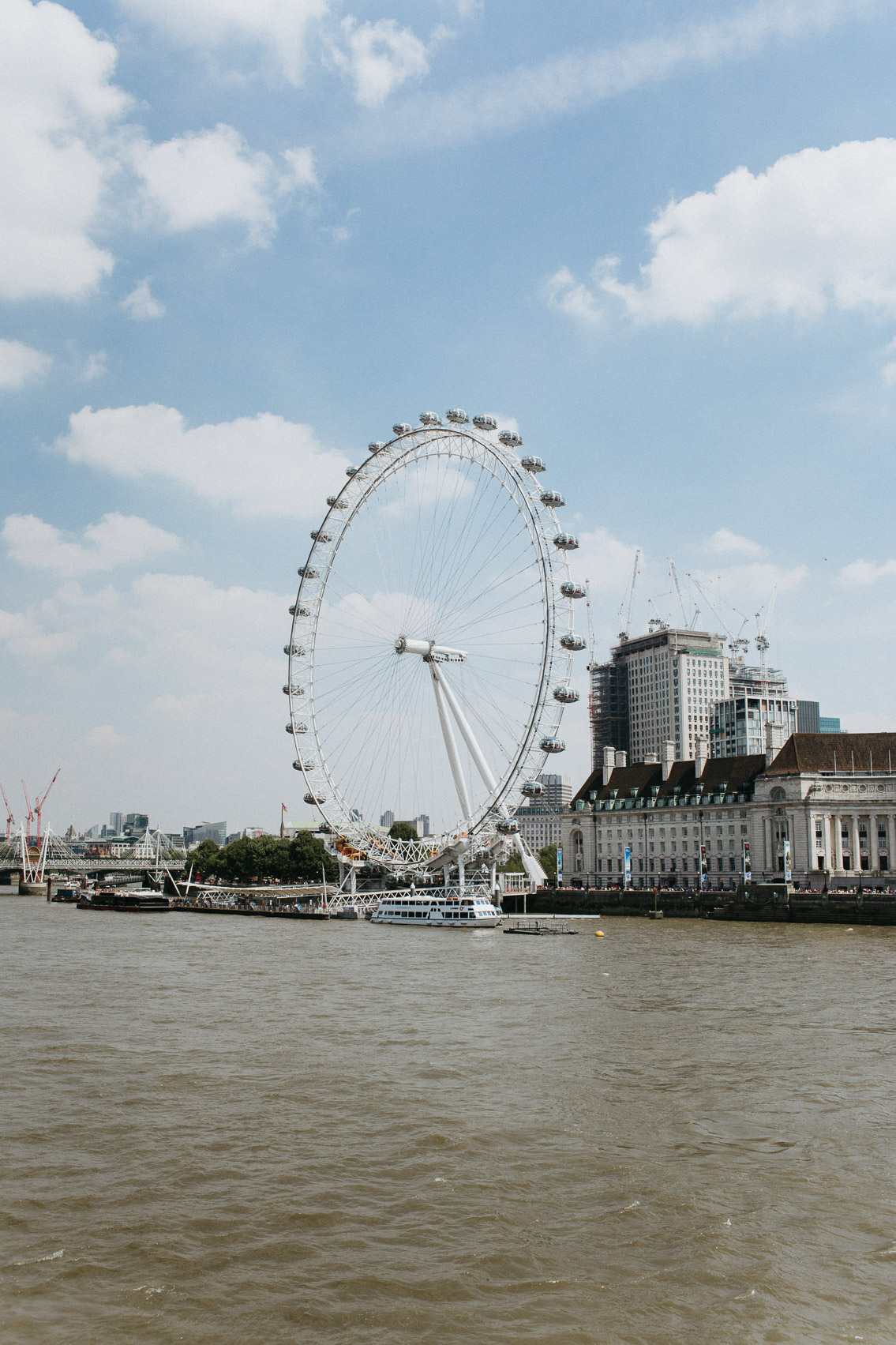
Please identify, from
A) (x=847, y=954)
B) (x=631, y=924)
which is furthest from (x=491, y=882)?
(x=847, y=954)

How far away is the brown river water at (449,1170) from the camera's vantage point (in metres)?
12.8

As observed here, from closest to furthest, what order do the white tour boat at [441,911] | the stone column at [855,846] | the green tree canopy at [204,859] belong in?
the white tour boat at [441,911] → the stone column at [855,846] → the green tree canopy at [204,859]

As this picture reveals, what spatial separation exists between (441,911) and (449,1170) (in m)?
70.7

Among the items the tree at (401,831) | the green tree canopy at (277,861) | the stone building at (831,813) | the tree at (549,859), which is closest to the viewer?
the stone building at (831,813)

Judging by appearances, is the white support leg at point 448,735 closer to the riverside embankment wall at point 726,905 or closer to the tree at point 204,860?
the riverside embankment wall at point 726,905

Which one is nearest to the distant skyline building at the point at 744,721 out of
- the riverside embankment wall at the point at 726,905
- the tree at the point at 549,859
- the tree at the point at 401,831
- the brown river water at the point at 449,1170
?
the tree at the point at 549,859

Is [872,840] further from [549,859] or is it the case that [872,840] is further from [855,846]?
[549,859]

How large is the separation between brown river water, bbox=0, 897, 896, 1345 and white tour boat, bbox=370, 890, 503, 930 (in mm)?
48045

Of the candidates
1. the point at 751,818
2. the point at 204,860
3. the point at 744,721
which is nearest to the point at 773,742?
the point at 751,818

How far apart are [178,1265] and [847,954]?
46824 mm

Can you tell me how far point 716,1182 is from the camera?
55.8 feet

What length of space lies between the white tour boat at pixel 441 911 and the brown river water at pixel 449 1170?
48.0 metres

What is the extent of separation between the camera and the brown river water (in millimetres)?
12781

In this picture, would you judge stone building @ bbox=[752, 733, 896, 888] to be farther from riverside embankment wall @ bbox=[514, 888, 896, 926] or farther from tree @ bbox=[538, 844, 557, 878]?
tree @ bbox=[538, 844, 557, 878]
